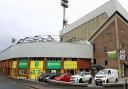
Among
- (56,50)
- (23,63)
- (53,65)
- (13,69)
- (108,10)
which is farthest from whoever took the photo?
(13,69)

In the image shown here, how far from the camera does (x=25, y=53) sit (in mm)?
74375

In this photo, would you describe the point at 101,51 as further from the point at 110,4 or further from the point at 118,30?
the point at 110,4

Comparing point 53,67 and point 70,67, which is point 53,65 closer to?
Answer: point 53,67

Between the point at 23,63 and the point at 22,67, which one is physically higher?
the point at 23,63

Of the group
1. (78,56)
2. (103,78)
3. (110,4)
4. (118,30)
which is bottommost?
(103,78)

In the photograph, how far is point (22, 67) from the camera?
7425cm

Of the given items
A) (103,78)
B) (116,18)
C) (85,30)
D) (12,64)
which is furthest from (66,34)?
(103,78)

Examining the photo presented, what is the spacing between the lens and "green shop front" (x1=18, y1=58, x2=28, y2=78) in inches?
2884

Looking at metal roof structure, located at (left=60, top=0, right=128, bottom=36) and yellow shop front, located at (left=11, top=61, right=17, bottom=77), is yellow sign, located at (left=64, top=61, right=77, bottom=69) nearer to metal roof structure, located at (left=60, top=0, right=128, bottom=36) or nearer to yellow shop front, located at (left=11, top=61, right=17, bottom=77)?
yellow shop front, located at (left=11, top=61, right=17, bottom=77)

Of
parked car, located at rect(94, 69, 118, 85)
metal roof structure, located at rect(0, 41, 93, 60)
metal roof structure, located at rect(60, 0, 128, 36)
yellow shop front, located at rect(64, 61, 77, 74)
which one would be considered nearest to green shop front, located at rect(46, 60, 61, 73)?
yellow shop front, located at rect(64, 61, 77, 74)

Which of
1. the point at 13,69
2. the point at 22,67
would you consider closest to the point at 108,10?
the point at 22,67

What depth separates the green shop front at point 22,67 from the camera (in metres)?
73.2

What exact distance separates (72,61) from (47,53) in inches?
258

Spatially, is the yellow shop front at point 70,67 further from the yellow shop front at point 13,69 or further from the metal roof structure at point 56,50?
the yellow shop front at point 13,69
